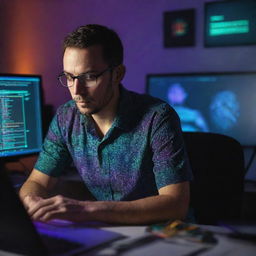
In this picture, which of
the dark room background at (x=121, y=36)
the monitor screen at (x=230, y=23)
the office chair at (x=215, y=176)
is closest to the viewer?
the office chair at (x=215, y=176)

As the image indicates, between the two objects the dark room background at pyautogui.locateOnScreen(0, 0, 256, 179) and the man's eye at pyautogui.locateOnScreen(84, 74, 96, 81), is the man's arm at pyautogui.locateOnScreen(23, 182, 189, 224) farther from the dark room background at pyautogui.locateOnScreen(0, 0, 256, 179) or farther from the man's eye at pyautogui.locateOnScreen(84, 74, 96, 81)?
the dark room background at pyautogui.locateOnScreen(0, 0, 256, 179)

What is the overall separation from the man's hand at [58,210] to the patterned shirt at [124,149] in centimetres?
31

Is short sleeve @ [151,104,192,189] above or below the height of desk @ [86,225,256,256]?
above

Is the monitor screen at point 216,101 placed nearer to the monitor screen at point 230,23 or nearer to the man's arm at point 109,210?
the monitor screen at point 230,23

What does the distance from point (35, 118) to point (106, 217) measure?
1038mm

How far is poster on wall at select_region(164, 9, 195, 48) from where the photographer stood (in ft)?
8.36

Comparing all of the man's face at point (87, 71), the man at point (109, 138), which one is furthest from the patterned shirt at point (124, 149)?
the man's face at point (87, 71)

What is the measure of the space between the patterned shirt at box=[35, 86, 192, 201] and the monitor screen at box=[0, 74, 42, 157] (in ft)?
1.03

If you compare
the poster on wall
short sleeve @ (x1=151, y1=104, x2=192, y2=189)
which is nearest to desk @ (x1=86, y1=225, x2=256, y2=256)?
short sleeve @ (x1=151, y1=104, x2=192, y2=189)

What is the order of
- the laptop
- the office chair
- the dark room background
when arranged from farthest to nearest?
the dark room background
the office chair
the laptop

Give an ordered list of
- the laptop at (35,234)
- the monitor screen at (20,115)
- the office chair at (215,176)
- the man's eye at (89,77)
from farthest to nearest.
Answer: the monitor screen at (20,115) → the office chair at (215,176) → the man's eye at (89,77) → the laptop at (35,234)

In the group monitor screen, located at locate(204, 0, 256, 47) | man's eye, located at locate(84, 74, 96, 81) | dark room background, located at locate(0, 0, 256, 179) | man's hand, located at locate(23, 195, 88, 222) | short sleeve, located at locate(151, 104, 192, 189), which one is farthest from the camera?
dark room background, located at locate(0, 0, 256, 179)

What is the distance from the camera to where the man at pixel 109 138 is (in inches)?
53.4

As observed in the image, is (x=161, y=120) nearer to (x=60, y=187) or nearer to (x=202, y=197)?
(x=202, y=197)
